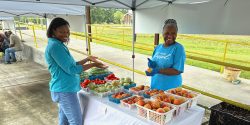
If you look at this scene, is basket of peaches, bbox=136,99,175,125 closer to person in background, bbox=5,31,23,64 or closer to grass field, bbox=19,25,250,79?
grass field, bbox=19,25,250,79

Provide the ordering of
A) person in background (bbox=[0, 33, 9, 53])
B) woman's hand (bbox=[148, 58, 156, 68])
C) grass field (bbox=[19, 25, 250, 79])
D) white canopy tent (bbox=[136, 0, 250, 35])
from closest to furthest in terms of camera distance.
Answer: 1. woman's hand (bbox=[148, 58, 156, 68])
2. white canopy tent (bbox=[136, 0, 250, 35])
3. grass field (bbox=[19, 25, 250, 79])
4. person in background (bbox=[0, 33, 9, 53])

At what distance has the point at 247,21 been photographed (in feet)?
8.96

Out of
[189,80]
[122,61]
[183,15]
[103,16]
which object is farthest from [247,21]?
[103,16]

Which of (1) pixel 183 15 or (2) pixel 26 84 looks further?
(2) pixel 26 84

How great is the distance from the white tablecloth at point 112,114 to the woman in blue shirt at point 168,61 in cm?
53

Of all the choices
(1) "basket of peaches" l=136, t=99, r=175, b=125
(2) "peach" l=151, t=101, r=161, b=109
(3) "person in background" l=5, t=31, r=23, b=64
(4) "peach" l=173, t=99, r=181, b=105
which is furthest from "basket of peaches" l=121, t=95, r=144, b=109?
(3) "person in background" l=5, t=31, r=23, b=64

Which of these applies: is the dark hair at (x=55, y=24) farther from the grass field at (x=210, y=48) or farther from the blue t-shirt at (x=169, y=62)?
the grass field at (x=210, y=48)

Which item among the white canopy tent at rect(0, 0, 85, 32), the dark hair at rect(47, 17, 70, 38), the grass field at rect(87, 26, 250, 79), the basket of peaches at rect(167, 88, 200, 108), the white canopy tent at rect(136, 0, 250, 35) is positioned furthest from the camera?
the grass field at rect(87, 26, 250, 79)

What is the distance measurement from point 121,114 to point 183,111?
660 mm

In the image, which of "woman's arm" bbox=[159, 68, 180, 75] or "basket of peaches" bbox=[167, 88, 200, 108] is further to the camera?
"woman's arm" bbox=[159, 68, 180, 75]

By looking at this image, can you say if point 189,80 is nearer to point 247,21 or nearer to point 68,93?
point 247,21

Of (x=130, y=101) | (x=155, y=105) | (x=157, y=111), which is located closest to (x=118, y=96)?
(x=130, y=101)

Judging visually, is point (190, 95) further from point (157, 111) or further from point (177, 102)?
point (157, 111)

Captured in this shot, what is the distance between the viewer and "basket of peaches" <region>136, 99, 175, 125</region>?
5.71ft
